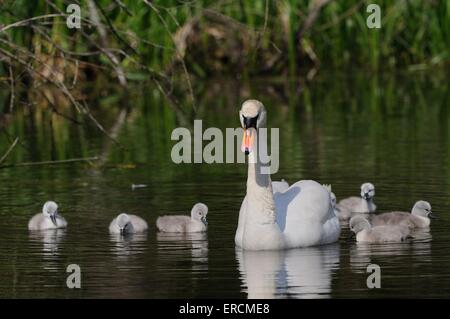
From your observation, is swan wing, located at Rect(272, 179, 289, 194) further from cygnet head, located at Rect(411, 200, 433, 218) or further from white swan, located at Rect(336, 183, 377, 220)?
cygnet head, located at Rect(411, 200, 433, 218)

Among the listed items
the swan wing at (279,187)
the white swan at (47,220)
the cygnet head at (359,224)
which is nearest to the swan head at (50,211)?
the white swan at (47,220)

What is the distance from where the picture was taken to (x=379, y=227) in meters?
12.7

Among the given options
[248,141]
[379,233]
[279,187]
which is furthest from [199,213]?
[248,141]

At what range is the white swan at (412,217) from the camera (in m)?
13.1

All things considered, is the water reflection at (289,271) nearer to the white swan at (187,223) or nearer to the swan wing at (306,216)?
the swan wing at (306,216)

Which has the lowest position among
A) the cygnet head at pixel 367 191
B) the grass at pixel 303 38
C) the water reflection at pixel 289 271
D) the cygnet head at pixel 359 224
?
the water reflection at pixel 289 271

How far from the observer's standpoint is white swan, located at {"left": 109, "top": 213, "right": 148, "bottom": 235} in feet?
42.7

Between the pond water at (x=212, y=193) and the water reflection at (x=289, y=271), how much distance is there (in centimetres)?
2

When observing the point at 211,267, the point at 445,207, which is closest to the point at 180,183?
the point at 445,207

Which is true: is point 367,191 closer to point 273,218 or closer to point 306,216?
point 306,216

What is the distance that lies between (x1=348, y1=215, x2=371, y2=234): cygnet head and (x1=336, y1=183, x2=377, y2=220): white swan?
4.17 ft

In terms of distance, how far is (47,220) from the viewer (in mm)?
13352

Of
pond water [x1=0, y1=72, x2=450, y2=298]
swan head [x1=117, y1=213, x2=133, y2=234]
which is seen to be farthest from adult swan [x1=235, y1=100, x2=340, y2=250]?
swan head [x1=117, y1=213, x2=133, y2=234]

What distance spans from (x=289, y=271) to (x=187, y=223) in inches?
81.2
